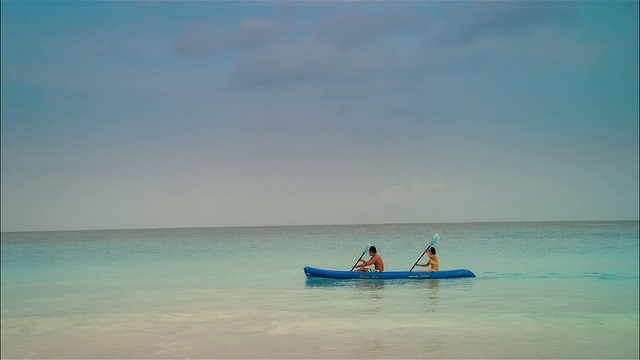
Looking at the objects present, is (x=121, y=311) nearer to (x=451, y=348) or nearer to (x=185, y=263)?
(x=451, y=348)

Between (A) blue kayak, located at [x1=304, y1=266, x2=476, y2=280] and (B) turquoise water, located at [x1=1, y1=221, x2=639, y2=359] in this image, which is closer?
(B) turquoise water, located at [x1=1, y1=221, x2=639, y2=359]

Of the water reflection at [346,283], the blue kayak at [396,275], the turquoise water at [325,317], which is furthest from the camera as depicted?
Answer: the blue kayak at [396,275]

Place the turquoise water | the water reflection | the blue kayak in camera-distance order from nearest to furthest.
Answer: the turquoise water, the water reflection, the blue kayak

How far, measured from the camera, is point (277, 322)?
9.45 meters

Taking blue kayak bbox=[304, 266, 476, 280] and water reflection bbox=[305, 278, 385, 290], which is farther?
blue kayak bbox=[304, 266, 476, 280]

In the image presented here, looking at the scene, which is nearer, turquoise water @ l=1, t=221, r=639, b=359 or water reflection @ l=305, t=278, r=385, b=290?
turquoise water @ l=1, t=221, r=639, b=359

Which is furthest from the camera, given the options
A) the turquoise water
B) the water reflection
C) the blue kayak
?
the blue kayak

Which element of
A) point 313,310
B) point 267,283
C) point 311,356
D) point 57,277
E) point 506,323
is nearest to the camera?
point 311,356

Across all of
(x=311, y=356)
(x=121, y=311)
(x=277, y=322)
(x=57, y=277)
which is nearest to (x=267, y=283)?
(x=121, y=311)

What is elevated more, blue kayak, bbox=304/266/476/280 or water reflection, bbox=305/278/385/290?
blue kayak, bbox=304/266/476/280

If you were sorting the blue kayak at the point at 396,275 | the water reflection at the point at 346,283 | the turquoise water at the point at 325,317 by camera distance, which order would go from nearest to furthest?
the turquoise water at the point at 325,317 < the water reflection at the point at 346,283 < the blue kayak at the point at 396,275

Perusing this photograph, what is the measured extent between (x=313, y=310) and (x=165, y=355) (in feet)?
11.4

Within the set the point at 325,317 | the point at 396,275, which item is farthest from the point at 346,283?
the point at 325,317

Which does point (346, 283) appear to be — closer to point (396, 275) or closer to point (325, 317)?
point (396, 275)
